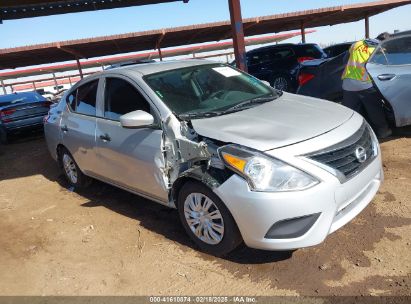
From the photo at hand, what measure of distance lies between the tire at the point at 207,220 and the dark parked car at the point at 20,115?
827 cm

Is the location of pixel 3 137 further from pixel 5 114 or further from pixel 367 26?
pixel 367 26

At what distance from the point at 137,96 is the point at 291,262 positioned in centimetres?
217

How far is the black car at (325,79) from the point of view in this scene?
21.8 ft

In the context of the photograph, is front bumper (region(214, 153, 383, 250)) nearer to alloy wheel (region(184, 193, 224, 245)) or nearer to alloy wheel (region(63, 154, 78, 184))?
alloy wheel (region(184, 193, 224, 245))

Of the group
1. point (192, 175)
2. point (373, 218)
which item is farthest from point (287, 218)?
point (373, 218)

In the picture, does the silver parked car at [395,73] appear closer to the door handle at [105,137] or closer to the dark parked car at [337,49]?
the door handle at [105,137]

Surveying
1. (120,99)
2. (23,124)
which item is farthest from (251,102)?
(23,124)

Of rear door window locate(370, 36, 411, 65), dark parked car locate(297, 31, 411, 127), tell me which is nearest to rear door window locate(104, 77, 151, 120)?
dark parked car locate(297, 31, 411, 127)

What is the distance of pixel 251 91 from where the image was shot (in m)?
4.43

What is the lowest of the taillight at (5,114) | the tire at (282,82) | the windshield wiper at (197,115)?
the tire at (282,82)

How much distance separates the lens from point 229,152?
3.17m

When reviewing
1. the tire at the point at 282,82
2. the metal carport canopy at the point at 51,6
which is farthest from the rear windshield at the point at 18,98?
the tire at the point at 282,82

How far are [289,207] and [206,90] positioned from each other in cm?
179

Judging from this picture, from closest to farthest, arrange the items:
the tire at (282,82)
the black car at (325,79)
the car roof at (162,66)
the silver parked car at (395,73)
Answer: the car roof at (162,66)
the silver parked car at (395,73)
the black car at (325,79)
the tire at (282,82)
